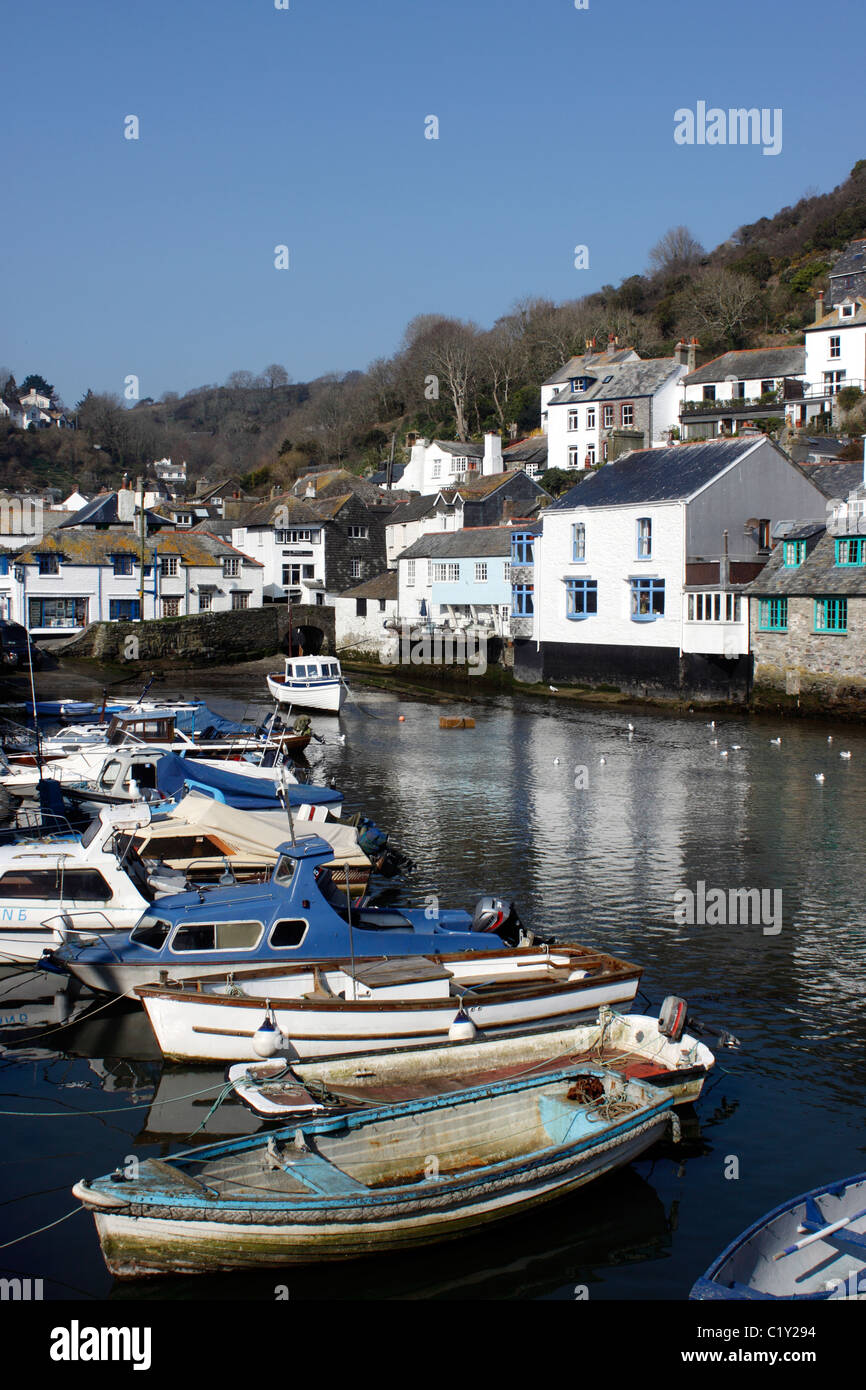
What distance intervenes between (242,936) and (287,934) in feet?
1.97

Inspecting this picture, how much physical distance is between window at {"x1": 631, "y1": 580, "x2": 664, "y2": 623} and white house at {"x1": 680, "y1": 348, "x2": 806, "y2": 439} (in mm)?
24687

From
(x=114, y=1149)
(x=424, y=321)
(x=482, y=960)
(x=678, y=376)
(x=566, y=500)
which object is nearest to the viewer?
(x=114, y=1149)

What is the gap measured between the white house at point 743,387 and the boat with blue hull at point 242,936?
204ft

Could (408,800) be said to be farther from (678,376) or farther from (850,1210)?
(678,376)

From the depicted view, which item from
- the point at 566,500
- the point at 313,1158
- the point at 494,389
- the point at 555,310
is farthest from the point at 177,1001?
the point at 555,310

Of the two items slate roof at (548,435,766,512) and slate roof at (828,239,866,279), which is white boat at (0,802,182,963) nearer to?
slate roof at (548,435,766,512)

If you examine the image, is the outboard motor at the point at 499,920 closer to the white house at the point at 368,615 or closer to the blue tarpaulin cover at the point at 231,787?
the blue tarpaulin cover at the point at 231,787

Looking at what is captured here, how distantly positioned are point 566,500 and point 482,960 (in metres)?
43.1

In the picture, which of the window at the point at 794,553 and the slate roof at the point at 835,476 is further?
the slate roof at the point at 835,476

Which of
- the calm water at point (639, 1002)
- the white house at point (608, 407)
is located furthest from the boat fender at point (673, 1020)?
the white house at point (608, 407)

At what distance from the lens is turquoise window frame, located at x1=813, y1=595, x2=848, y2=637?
140 feet

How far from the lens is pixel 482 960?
14.9 meters

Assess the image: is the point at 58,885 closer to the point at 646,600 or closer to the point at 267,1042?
the point at 267,1042

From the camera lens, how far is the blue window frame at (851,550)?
43.2 meters
